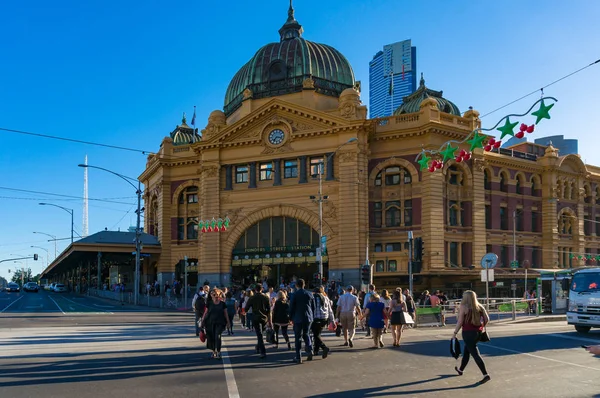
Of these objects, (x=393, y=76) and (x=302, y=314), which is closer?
(x=302, y=314)

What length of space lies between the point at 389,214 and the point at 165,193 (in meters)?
22.4

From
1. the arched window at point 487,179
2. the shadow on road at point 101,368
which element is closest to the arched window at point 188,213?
the arched window at point 487,179

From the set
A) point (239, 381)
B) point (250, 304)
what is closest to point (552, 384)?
point (239, 381)

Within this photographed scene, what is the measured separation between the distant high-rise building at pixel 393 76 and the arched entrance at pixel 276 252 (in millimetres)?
85661

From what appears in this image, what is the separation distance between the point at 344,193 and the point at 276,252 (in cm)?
773

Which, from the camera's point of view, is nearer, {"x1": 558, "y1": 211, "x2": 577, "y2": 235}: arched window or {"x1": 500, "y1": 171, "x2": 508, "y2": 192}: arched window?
{"x1": 500, "y1": 171, "x2": 508, "y2": 192}: arched window

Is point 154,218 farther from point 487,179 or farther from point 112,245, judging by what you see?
point 487,179

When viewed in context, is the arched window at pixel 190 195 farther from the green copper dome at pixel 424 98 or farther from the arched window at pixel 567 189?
the arched window at pixel 567 189

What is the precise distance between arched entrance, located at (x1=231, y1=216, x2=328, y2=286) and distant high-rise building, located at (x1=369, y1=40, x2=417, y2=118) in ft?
281

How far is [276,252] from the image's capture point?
45500 millimetres

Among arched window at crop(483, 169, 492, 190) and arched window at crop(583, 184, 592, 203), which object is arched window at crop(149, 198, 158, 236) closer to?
arched window at crop(483, 169, 492, 190)

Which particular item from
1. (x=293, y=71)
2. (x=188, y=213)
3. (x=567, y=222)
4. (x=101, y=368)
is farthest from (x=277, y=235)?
(x=101, y=368)

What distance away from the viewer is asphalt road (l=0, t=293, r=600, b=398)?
9.64 metres

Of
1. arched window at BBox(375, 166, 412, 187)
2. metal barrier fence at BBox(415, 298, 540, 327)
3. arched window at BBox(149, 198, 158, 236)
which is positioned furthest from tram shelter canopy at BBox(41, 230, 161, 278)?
metal barrier fence at BBox(415, 298, 540, 327)
